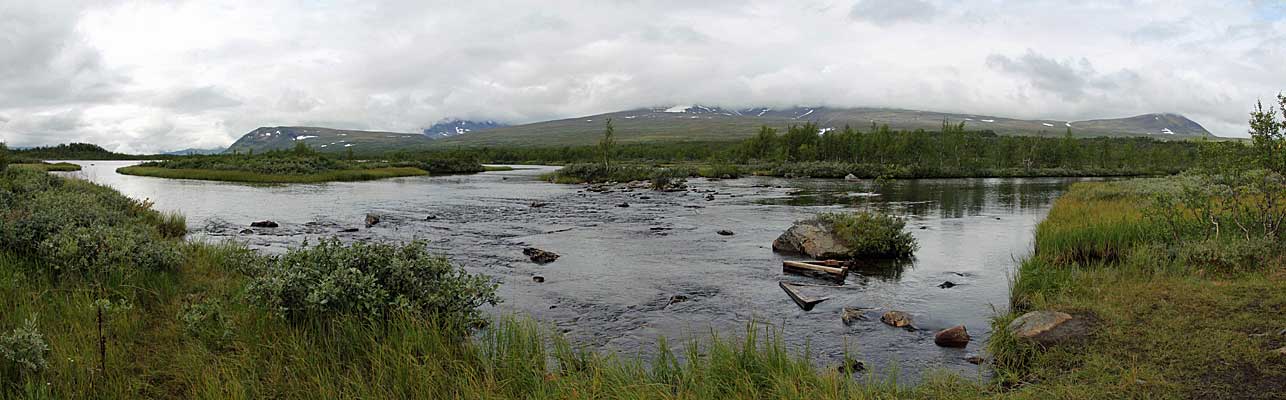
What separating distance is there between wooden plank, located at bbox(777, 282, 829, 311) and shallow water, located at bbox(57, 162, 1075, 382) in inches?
7.0

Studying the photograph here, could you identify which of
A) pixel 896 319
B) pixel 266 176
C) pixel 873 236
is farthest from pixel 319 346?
pixel 266 176

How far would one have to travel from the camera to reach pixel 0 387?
237 inches

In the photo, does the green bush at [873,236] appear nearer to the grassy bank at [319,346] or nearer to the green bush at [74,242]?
the grassy bank at [319,346]

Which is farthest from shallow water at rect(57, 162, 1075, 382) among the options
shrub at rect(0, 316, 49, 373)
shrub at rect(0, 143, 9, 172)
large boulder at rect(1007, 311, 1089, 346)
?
shrub at rect(0, 316, 49, 373)

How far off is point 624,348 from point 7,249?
33.3 feet

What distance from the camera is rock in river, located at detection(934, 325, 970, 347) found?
10.4 meters

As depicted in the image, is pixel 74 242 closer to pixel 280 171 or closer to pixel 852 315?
pixel 852 315

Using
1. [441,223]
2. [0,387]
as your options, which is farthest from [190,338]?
[441,223]

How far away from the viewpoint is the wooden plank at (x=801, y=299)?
13.2 metres

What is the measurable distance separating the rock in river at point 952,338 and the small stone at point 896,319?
96 cm

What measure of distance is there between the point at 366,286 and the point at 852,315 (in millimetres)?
8050

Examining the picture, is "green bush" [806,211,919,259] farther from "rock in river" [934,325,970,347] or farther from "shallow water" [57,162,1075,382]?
"rock in river" [934,325,970,347]

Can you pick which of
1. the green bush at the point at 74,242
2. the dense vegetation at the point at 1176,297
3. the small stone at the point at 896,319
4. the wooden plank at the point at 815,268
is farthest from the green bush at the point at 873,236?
the green bush at the point at 74,242

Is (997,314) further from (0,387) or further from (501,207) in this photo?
(501,207)
